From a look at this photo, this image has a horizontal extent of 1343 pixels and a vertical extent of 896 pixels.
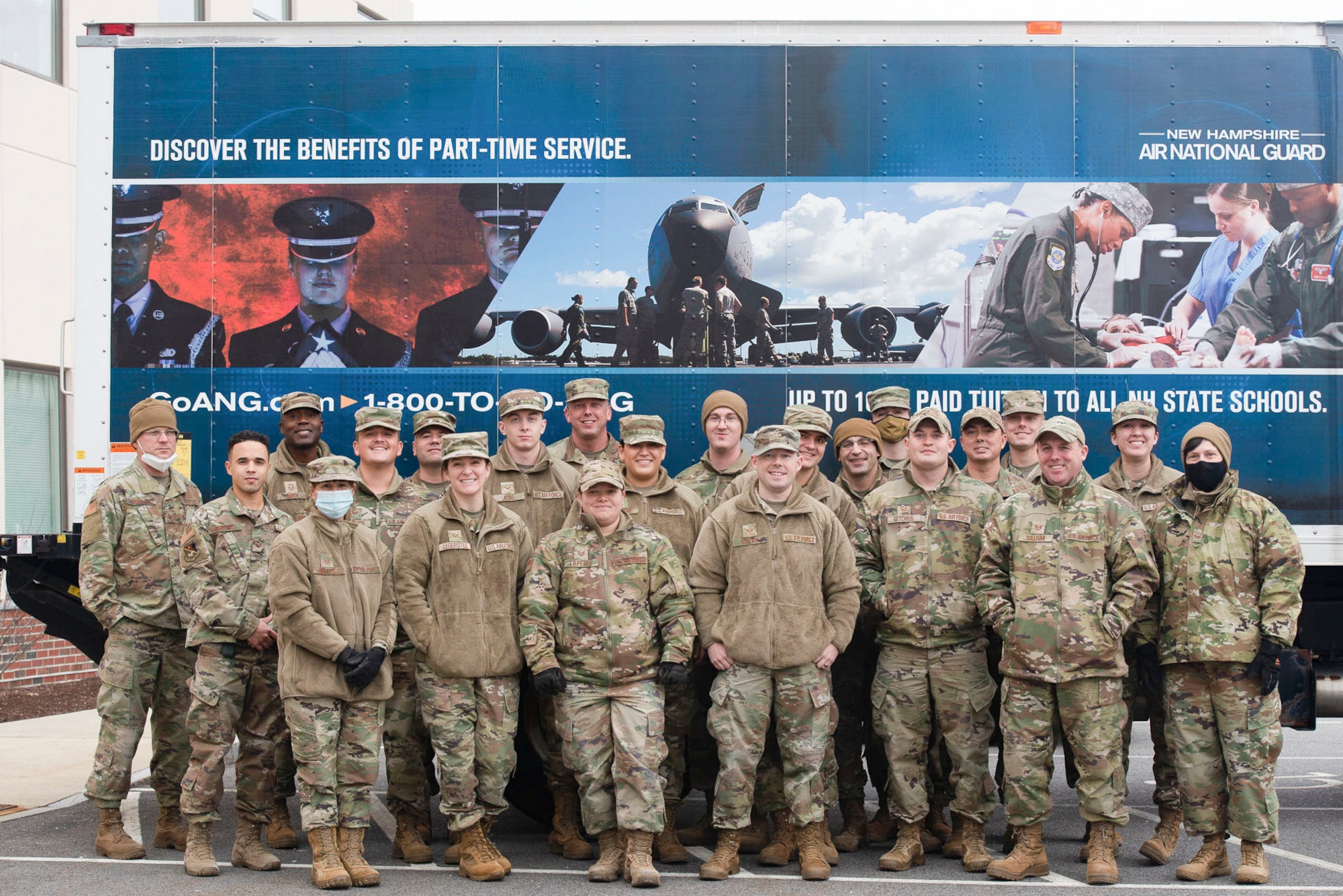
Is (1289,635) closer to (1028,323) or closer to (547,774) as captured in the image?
(1028,323)

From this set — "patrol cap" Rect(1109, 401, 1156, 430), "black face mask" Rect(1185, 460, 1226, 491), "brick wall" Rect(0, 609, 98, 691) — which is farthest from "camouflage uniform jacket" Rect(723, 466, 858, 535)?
"brick wall" Rect(0, 609, 98, 691)

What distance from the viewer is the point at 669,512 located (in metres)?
6.04

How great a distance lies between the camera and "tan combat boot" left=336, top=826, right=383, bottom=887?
5422 mm

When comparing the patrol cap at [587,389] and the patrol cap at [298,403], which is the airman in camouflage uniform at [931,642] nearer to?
the patrol cap at [587,389]

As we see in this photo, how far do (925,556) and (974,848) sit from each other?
1331 millimetres

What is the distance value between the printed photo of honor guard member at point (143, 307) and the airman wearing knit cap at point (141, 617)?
0.35 metres

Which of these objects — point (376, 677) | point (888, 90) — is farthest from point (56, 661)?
point (888, 90)

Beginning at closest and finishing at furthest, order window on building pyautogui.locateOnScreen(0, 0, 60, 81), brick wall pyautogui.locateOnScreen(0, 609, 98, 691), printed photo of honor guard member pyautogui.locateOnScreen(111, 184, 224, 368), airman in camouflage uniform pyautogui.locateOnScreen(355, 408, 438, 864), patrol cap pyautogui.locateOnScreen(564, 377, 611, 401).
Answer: airman in camouflage uniform pyautogui.locateOnScreen(355, 408, 438, 864) < patrol cap pyautogui.locateOnScreen(564, 377, 611, 401) < printed photo of honor guard member pyautogui.locateOnScreen(111, 184, 224, 368) < brick wall pyautogui.locateOnScreen(0, 609, 98, 691) < window on building pyautogui.locateOnScreen(0, 0, 60, 81)

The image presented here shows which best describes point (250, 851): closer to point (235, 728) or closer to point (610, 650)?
point (235, 728)

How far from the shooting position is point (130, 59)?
652cm

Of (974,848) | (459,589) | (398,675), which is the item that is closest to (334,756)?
(398,675)

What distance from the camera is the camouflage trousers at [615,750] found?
5.50 metres

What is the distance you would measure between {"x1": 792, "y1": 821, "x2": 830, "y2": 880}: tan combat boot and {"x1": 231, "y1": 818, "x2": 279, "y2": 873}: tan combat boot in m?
2.34

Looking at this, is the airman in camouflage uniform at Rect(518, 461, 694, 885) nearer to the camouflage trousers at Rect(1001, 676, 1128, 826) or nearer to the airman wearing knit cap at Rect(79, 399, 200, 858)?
the camouflage trousers at Rect(1001, 676, 1128, 826)
